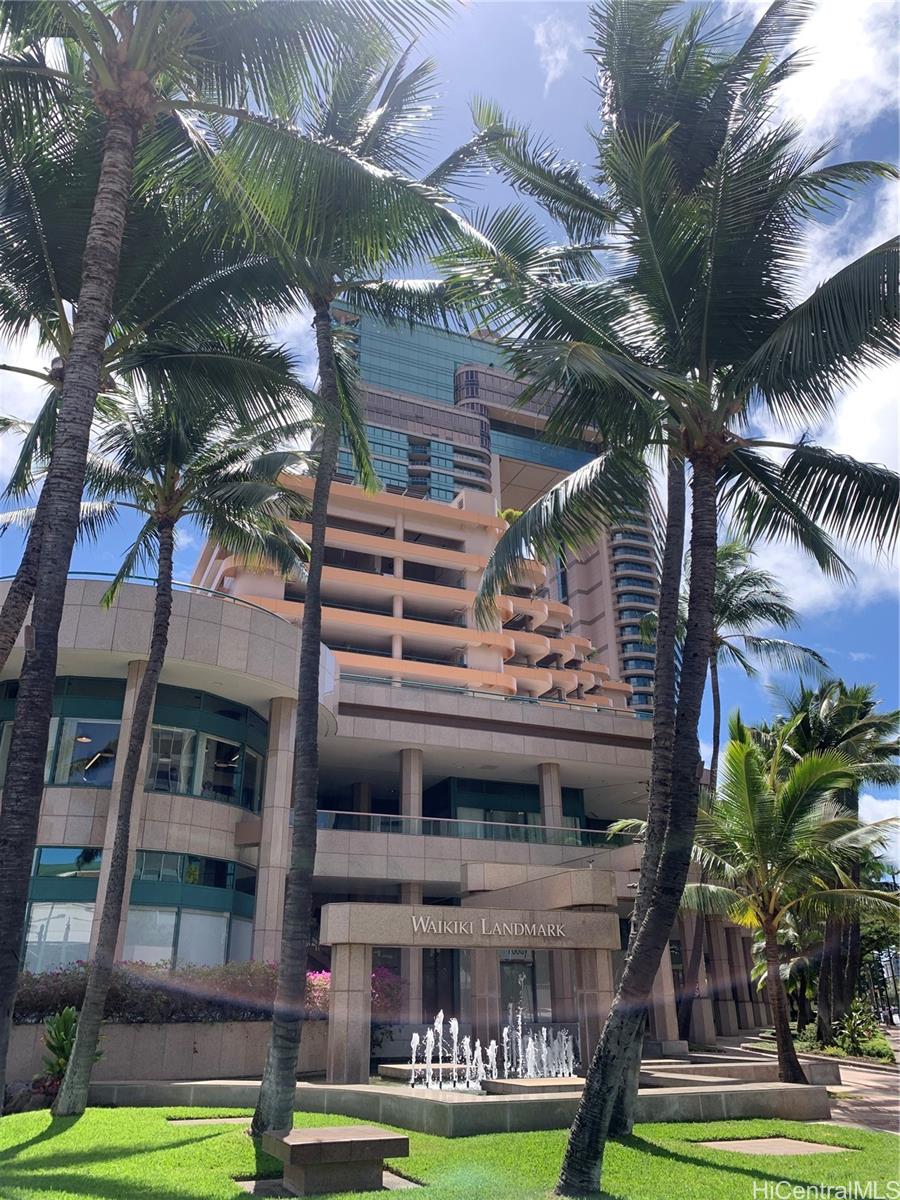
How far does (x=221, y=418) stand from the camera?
2012 cm

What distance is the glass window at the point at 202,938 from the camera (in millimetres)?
23562

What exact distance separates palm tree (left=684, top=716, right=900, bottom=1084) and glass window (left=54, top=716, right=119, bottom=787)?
14656mm

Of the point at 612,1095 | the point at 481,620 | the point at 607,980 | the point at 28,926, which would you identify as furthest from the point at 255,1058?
the point at 612,1095

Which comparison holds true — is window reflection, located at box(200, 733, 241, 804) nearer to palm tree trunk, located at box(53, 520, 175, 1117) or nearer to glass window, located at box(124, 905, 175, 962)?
glass window, located at box(124, 905, 175, 962)

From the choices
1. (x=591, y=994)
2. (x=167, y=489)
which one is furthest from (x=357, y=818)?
(x=167, y=489)

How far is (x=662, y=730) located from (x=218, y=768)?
1560 centimetres

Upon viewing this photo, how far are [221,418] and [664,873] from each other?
13639mm

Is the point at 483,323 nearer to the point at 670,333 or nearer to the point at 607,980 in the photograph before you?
the point at 670,333

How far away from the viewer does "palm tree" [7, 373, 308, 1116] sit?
734 inches

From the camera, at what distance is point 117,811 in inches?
904

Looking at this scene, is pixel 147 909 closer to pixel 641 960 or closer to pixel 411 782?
pixel 411 782

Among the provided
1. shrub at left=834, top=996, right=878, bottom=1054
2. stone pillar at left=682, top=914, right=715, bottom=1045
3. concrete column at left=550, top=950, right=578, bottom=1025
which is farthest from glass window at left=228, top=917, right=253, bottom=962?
shrub at left=834, top=996, right=878, bottom=1054

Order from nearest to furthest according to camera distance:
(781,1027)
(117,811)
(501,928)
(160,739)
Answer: (781,1027), (501,928), (117,811), (160,739)

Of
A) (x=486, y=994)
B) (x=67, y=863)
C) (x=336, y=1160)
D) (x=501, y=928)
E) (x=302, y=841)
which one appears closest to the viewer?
(x=336, y=1160)
